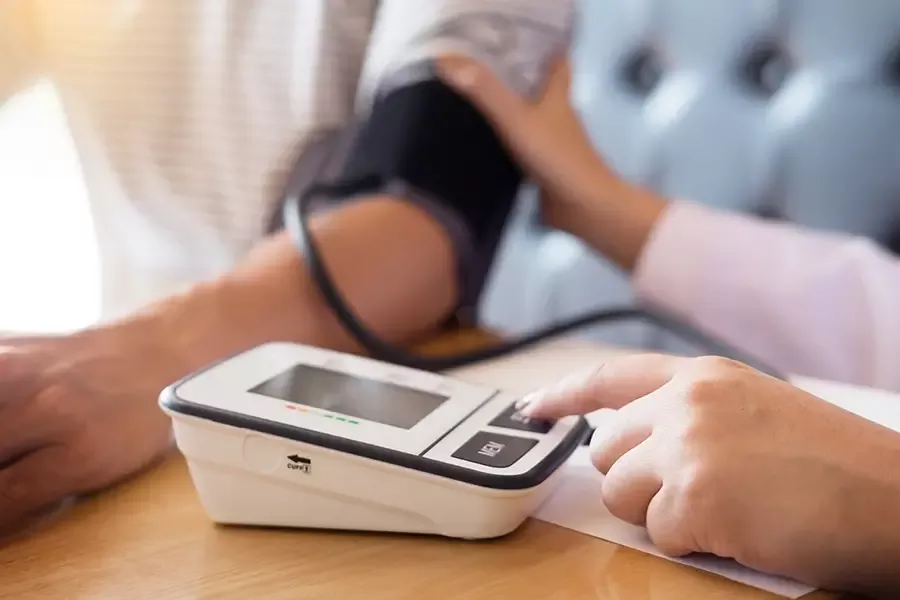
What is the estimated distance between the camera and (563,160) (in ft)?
1.95

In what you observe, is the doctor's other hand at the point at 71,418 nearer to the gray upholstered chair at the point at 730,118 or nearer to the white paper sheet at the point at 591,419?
the white paper sheet at the point at 591,419

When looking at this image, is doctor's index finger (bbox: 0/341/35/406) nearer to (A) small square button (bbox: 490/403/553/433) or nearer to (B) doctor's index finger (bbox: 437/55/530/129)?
(A) small square button (bbox: 490/403/553/433)

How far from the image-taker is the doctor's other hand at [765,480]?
0.85 feet

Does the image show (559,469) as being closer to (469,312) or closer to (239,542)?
(239,542)

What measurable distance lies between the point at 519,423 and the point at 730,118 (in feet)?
1.73

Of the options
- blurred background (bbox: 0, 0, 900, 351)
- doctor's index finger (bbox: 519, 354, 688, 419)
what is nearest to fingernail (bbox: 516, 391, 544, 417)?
doctor's index finger (bbox: 519, 354, 688, 419)

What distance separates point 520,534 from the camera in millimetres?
293

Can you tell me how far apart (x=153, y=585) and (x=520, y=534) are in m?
0.11

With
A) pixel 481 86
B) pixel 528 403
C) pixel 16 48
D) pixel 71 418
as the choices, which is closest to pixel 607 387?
pixel 528 403

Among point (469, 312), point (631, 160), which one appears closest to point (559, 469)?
point (469, 312)

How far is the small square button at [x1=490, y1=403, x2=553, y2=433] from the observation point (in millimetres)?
311

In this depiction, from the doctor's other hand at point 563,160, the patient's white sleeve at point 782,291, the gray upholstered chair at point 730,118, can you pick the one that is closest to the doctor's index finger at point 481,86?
the doctor's other hand at point 563,160

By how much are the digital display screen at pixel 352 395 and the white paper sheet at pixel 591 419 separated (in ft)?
0.18

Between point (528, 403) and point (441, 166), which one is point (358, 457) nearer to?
point (528, 403)
